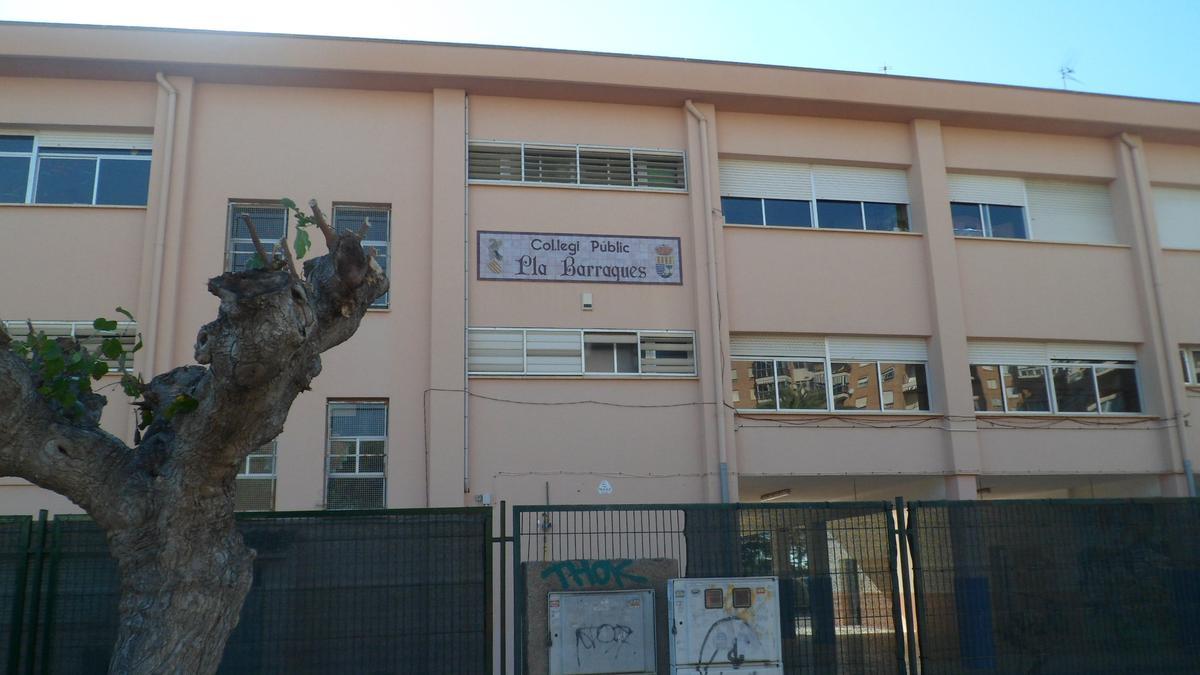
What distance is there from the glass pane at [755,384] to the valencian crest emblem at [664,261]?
1.56 metres

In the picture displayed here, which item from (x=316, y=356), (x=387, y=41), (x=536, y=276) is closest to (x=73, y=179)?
(x=387, y=41)

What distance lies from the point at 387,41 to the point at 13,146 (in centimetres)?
520

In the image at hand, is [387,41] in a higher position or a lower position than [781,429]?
higher

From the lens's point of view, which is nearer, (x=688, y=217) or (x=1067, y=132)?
(x=688, y=217)

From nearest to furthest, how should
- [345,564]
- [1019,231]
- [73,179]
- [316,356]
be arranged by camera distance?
[316,356] → [345,564] → [73,179] → [1019,231]

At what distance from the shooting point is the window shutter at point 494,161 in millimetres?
13852

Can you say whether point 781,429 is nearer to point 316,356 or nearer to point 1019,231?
point 1019,231

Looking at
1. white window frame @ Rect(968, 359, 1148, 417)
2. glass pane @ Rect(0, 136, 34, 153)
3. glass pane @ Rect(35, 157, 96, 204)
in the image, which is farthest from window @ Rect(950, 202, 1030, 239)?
glass pane @ Rect(0, 136, 34, 153)

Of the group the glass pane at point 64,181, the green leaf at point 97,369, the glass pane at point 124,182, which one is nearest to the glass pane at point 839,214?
the glass pane at point 124,182

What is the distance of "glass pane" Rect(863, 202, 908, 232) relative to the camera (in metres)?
14.9

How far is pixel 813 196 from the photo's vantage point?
1485cm

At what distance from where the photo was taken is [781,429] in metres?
13.8

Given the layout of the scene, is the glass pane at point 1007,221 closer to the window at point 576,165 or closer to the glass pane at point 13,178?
the window at point 576,165

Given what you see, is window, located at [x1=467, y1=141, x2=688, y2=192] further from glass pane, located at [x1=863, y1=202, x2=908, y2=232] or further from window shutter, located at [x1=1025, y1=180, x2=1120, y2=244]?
window shutter, located at [x1=1025, y1=180, x2=1120, y2=244]
